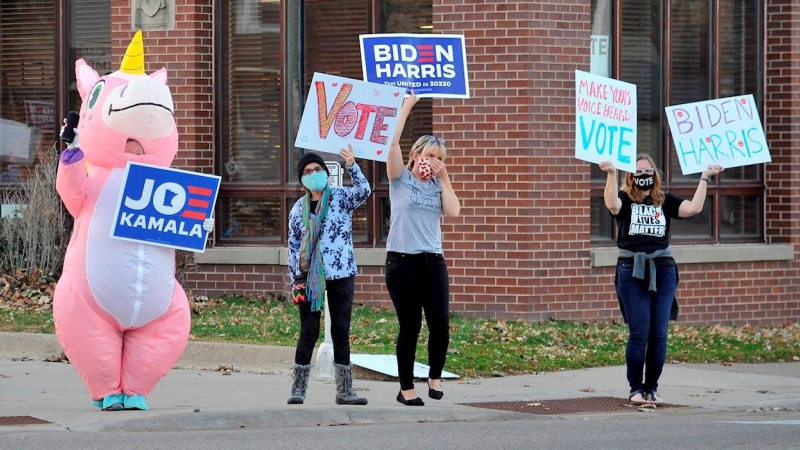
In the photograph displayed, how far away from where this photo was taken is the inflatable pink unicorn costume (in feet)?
29.5

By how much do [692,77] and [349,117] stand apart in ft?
23.4

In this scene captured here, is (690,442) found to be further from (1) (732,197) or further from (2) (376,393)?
(1) (732,197)

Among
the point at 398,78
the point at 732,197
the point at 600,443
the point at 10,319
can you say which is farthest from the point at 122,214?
the point at 732,197

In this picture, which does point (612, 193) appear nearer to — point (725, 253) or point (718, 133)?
point (718, 133)

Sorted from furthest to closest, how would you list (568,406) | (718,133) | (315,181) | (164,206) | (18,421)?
(718,133), (568,406), (315,181), (164,206), (18,421)

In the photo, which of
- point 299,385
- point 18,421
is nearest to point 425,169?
point 299,385

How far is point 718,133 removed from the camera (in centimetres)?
1074

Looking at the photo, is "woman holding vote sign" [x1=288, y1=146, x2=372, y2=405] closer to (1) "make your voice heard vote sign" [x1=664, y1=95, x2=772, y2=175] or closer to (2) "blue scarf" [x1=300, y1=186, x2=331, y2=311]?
(2) "blue scarf" [x1=300, y1=186, x2=331, y2=311]

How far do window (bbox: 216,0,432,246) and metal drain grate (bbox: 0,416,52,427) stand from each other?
21.2 ft

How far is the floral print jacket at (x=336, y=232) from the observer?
30.6 ft

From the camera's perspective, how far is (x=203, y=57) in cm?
1534

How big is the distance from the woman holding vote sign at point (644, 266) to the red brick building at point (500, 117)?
411 centimetres

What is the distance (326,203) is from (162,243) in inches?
44.7

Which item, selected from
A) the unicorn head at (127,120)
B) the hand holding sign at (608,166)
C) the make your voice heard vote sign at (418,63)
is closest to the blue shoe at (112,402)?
the unicorn head at (127,120)
